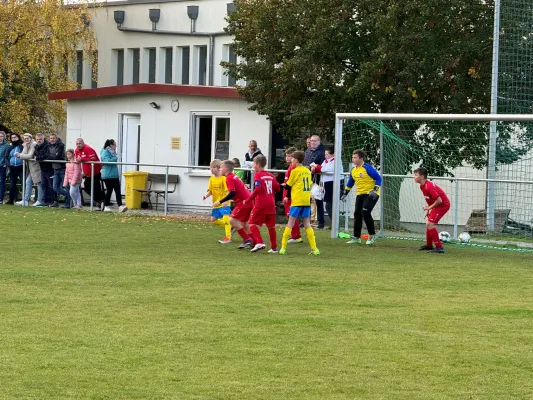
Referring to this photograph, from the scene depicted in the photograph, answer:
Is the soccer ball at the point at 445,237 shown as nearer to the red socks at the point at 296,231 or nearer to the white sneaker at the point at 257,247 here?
the red socks at the point at 296,231

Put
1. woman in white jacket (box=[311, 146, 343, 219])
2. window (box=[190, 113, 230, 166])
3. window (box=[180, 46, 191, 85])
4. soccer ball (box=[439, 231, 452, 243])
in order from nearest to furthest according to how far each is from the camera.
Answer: soccer ball (box=[439, 231, 452, 243]) → woman in white jacket (box=[311, 146, 343, 219]) → window (box=[190, 113, 230, 166]) → window (box=[180, 46, 191, 85])

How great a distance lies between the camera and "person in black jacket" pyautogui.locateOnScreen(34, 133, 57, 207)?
27.6 meters

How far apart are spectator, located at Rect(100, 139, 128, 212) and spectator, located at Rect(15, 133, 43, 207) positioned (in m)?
1.72

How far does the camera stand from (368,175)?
19.1 m

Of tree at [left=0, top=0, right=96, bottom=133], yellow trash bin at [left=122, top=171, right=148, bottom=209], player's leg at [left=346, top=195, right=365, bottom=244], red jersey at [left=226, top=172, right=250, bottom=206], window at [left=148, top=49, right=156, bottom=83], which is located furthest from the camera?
window at [left=148, top=49, right=156, bottom=83]

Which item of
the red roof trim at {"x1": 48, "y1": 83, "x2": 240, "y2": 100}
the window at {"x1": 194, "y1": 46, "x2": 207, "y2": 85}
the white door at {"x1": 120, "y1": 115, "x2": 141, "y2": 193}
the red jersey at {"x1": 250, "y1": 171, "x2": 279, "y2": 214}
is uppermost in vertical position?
the window at {"x1": 194, "y1": 46, "x2": 207, "y2": 85}

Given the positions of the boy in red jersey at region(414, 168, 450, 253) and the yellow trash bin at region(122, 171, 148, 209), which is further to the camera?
the yellow trash bin at region(122, 171, 148, 209)

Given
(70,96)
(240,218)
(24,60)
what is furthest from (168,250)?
(24,60)

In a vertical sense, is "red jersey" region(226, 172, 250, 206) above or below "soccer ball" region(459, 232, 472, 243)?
above

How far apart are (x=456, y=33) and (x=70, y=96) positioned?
11.8 m

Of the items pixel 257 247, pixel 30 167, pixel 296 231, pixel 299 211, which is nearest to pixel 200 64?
pixel 30 167

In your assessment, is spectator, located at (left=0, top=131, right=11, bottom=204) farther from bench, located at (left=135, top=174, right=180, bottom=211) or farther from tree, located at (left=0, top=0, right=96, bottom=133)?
tree, located at (left=0, top=0, right=96, bottom=133)

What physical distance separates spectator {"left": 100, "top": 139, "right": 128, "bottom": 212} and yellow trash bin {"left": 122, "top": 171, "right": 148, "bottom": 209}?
31 cm

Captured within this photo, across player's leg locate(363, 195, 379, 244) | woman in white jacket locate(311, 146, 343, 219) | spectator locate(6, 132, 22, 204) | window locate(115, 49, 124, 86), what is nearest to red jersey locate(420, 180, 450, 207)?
player's leg locate(363, 195, 379, 244)
